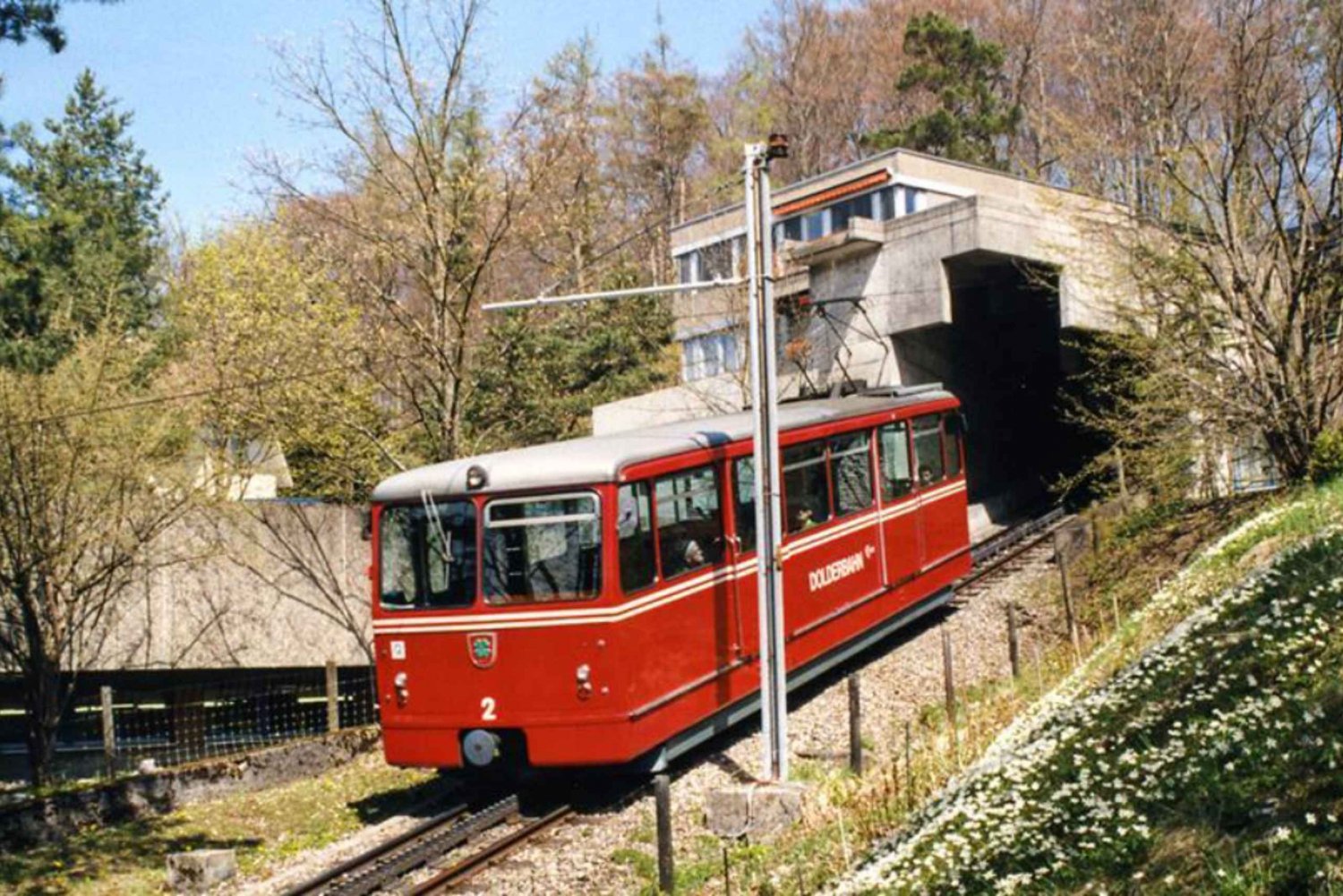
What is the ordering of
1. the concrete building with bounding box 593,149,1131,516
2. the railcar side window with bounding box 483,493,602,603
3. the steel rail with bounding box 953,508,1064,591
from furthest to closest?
Answer: the concrete building with bounding box 593,149,1131,516
the steel rail with bounding box 953,508,1064,591
the railcar side window with bounding box 483,493,602,603

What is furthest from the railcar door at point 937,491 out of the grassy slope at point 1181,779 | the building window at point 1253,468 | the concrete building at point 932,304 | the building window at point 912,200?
the building window at point 912,200

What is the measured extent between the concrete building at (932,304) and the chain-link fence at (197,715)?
913 centimetres

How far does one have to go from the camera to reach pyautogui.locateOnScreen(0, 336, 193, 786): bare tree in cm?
1925

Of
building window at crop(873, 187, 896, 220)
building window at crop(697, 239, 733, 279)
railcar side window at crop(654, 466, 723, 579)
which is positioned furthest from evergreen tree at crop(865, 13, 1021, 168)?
railcar side window at crop(654, 466, 723, 579)

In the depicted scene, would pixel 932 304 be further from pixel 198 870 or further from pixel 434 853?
pixel 198 870

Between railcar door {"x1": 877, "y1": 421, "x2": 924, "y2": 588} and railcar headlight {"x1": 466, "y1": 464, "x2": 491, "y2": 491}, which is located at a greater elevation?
railcar headlight {"x1": 466, "y1": 464, "x2": 491, "y2": 491}

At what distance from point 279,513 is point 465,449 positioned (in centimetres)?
331

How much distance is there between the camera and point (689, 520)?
1404 cm

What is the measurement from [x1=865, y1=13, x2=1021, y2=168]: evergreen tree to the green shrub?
1186 inches

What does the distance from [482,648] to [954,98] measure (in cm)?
4007

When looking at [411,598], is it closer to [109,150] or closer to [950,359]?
[950,359]

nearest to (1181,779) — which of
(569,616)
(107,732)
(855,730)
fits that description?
(855,730)

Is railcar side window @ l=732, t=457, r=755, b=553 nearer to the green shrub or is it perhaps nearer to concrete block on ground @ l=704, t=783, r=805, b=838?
concrete block on ground @ l=704, t=783, r=805, b=838

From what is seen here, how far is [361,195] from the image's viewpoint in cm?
2300
